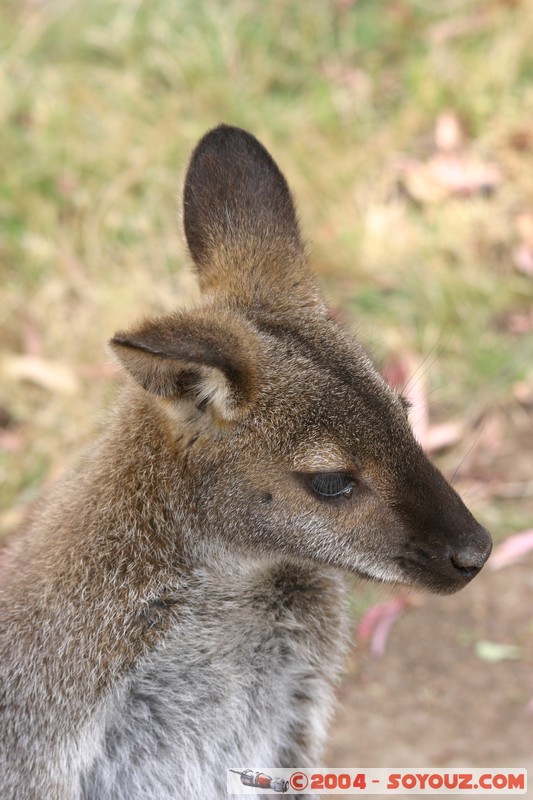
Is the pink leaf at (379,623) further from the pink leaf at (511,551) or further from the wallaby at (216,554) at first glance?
the wallaby at (216,554)

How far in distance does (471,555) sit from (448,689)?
152 centimetres

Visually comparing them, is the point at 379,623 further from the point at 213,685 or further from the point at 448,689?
the point at 213,685

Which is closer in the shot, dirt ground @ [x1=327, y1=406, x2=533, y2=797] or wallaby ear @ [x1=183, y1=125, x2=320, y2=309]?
wallaby ear @ [x1=183, y1=125, x2=320, y2=309]

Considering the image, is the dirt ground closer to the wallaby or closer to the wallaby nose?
the wallaby

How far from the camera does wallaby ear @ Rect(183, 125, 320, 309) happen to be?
2787 mm

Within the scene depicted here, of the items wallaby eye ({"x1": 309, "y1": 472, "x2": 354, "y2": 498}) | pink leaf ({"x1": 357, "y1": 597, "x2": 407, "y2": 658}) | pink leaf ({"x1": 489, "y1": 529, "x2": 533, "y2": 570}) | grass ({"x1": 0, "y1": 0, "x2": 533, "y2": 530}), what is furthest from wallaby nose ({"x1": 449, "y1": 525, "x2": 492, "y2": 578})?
grass ({"x1": 0, "y1": 0, "x2": 533, "y2": 530})

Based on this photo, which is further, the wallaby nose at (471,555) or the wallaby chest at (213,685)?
the wallaby chest at (213,685)

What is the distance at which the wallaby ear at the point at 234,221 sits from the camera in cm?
279

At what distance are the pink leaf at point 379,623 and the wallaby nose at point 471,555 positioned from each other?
1.55 meters

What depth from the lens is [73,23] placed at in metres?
6.64

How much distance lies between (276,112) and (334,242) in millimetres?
1059

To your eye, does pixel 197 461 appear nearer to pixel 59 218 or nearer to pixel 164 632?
pixel 164 632

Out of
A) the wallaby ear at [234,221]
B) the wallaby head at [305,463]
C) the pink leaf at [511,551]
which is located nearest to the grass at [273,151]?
the pink leaf at [511,551]

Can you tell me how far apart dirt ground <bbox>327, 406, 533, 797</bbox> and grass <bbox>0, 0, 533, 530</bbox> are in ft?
3.11
